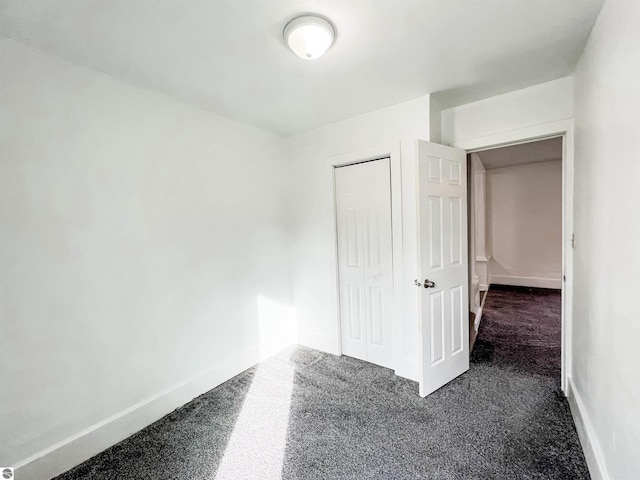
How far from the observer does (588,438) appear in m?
1.57

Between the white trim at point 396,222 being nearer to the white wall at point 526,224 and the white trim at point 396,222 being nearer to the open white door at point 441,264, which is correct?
the open white door at point 441,264

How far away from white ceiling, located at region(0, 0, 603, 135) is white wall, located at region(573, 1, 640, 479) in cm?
30

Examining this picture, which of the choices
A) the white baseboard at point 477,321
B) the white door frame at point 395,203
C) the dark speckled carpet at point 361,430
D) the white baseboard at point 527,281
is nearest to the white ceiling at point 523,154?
the white baseboard at point 527,281

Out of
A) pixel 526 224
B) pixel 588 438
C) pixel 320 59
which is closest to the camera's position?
pixel 588 438

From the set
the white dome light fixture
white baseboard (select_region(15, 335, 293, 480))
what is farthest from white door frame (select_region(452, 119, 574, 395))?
white baseboard (select_region(15, 335, 293, 480))

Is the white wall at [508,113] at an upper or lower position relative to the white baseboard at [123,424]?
upper

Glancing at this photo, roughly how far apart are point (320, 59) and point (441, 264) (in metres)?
1.73

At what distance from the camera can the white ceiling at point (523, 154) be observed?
426cm

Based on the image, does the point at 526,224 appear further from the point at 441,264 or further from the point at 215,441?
the point at 215,441

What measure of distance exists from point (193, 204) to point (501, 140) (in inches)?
101

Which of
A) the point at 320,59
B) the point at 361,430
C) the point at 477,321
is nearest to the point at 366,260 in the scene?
the point at 361,430

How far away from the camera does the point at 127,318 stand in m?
1.98

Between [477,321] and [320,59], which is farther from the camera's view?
[477,321]

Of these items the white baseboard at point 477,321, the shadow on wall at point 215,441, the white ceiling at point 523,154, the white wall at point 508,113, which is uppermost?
the white ceiling at point 523,154
